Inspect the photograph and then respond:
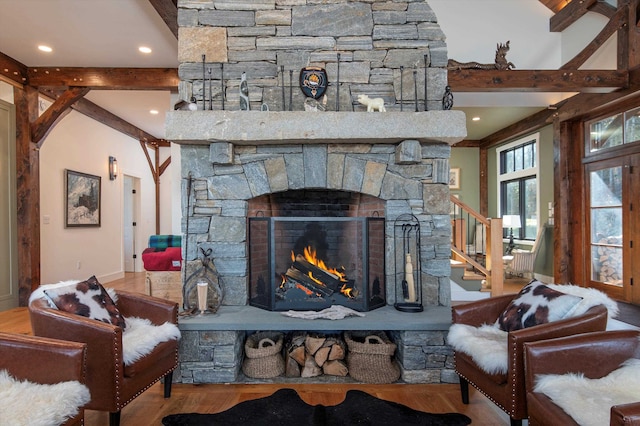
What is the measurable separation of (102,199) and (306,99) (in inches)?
204

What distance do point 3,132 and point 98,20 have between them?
216cm

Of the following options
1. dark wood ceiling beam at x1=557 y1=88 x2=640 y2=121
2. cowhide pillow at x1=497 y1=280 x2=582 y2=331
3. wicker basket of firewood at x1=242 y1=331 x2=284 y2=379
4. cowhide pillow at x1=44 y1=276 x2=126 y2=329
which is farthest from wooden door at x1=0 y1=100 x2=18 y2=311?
dark wood ceiling beam at x1=557 y1=88 x2=640 y2=121

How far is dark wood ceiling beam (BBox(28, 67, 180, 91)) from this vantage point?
470 centimetres

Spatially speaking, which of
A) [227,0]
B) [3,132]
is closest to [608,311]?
[227,0]

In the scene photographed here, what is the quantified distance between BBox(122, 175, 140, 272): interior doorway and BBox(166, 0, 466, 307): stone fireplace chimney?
5.66 metres

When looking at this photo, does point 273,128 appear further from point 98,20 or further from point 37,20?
point 37,20

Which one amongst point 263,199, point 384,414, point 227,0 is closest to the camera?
point 384,414

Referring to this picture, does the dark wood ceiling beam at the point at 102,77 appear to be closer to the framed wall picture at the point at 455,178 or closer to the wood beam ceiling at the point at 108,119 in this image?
the wood beam ceiling at the point at 108,119

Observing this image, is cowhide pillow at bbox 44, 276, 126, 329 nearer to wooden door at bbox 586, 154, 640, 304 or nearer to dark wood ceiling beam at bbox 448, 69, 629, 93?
dark wood ceiling beam at bbox 448, 69, 629, 93

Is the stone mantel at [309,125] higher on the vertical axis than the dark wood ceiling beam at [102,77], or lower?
lower

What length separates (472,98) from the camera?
5.11 metres

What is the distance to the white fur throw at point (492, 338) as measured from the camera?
1858 mm

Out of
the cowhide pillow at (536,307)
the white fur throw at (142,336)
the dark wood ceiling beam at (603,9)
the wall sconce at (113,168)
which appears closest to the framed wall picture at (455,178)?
the dark wood ceiling beam at (603,9)

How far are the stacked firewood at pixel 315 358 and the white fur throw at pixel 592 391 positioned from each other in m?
1.38
